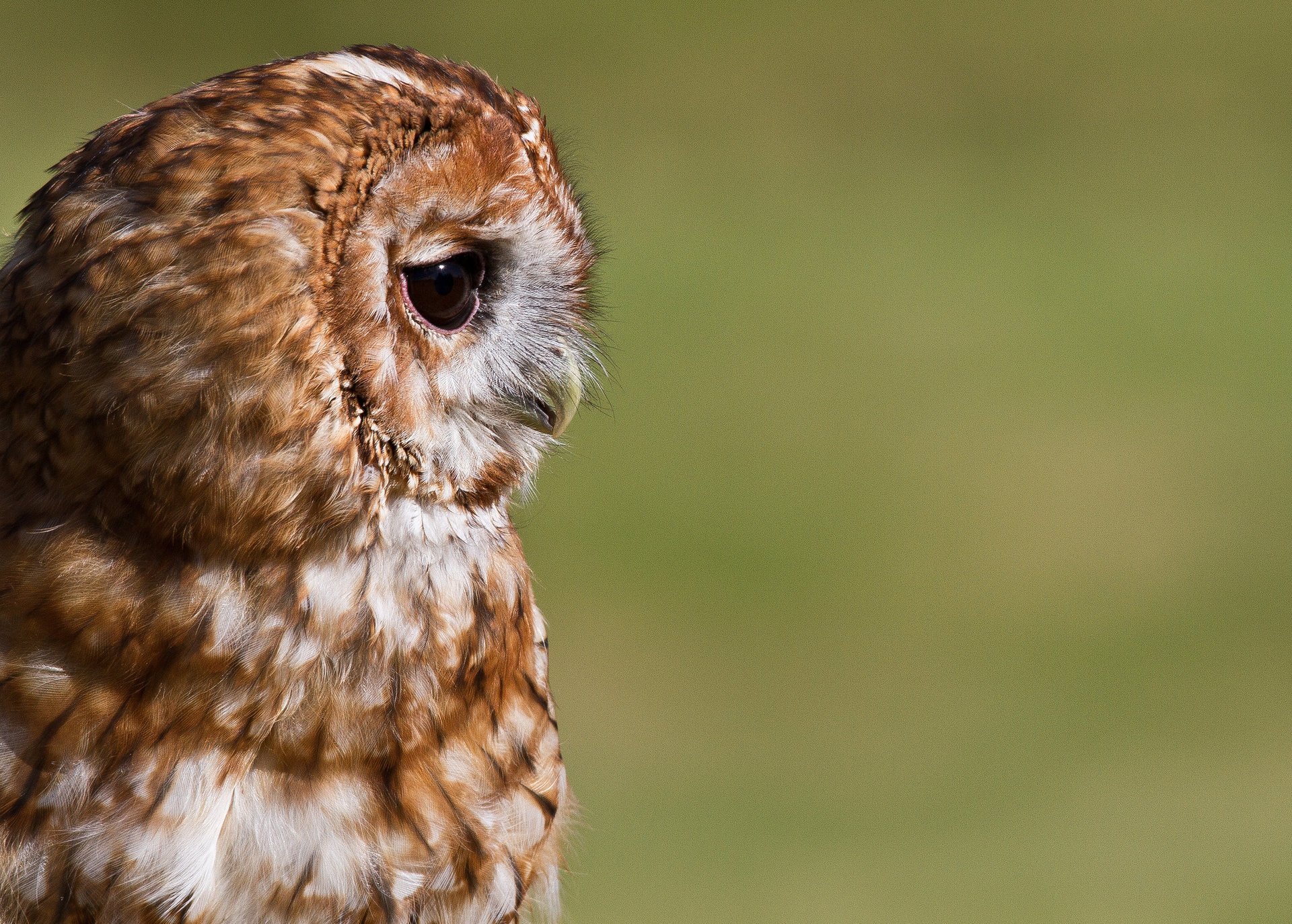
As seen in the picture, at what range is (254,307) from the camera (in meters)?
1.15

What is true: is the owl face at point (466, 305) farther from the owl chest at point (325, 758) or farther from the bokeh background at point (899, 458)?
the bokeh background at point (899, 458)

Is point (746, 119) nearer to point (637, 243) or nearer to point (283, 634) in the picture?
point (637, 243)

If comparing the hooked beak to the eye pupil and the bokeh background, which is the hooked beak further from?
the bokeh background

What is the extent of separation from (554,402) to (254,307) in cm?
42

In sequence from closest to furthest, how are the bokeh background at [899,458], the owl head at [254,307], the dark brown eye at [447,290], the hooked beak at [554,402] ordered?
the owl head at [254,307] → the dark brown eye at [447,290] → the hooked beak at [554,402] → the bokeh background at [899,458]

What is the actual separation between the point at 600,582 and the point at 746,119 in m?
4.10

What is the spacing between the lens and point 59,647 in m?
1.25

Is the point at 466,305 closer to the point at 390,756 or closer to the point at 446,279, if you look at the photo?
the point at 446,279

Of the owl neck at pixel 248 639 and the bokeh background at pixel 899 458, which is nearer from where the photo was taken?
the owl neck at pixel 248 639

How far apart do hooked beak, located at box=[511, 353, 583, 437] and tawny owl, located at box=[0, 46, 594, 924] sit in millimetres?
57

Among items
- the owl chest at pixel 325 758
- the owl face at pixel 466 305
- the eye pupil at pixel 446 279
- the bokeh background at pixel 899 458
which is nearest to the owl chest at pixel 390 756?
the owl chest at pixel 325 758

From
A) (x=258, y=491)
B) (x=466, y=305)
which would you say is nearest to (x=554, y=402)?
(x=466, y=305)

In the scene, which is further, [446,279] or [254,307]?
[446,279]

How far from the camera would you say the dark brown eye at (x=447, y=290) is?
4.15 feet
